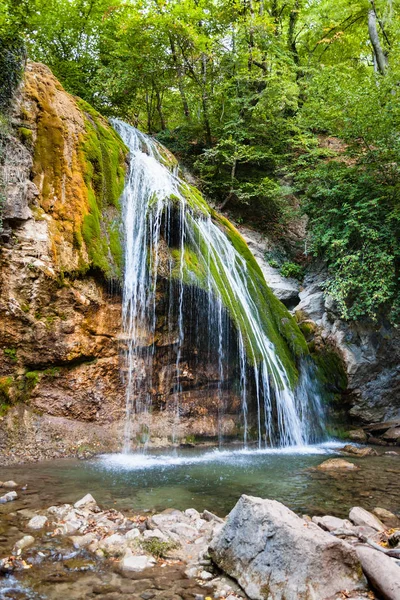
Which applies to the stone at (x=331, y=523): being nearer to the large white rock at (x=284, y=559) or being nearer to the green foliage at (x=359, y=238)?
the large white rock at (x=284, y=559)

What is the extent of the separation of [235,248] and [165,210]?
2723mm

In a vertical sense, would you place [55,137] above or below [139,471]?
above

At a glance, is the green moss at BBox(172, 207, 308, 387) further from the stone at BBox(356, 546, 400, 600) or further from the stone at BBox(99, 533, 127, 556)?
the stone at BBox(356, 546, 400, 600)

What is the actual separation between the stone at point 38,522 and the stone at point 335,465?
4473 millimetres

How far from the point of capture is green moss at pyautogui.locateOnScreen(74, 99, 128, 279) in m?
8.30

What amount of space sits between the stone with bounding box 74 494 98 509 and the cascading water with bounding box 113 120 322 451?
10.6ft

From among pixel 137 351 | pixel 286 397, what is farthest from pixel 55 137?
pixel 286 397

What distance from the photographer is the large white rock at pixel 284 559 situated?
2793mm

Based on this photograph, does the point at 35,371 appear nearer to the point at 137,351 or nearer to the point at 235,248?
the point at 137,351

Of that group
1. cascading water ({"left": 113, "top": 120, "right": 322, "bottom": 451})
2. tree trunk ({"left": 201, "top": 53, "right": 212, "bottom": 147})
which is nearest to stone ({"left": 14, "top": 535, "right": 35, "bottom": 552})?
cascading water ({"left": 113, "top": 120, "right": 322, "bottom": 451})

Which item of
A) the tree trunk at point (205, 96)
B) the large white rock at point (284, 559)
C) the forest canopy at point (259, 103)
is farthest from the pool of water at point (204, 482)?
the tree trunk at point (205, 96)

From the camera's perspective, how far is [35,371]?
7.29 m

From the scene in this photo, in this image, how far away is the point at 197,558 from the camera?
11.5ft

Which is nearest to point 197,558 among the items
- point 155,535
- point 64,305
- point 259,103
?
point 155,535
